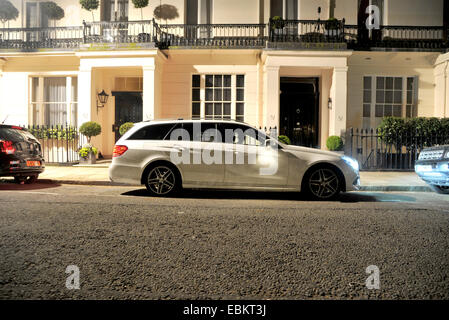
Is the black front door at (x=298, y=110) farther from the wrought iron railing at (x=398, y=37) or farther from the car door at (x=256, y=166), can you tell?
the car door at (x=256, y=166)

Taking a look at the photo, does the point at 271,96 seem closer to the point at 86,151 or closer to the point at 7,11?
the point at 86,151

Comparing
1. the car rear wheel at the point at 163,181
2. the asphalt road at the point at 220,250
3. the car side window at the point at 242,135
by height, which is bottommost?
the asphalt road at the point at 220,250

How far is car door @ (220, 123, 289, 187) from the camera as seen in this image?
695 cm

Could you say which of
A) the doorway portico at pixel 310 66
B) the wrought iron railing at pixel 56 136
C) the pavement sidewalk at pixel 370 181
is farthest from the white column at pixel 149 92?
the doorway portico at pixel 310 66

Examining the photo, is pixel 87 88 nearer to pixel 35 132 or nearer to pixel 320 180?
pixel 35 132

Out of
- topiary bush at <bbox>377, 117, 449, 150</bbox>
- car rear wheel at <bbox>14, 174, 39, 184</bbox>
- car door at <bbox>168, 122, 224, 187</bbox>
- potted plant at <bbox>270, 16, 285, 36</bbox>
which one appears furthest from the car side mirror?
potted plant at <bbox>270, 16, 285, 36</bbox>

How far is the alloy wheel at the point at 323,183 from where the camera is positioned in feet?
22.8

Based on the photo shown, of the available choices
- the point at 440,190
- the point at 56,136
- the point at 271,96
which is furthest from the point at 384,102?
the point at 56,136

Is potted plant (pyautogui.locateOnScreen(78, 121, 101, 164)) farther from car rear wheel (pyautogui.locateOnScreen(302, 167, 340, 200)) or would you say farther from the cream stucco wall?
the cream stucco wall

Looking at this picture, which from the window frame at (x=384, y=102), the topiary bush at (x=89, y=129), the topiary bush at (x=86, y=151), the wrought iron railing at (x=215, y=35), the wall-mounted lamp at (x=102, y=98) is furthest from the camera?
the window frame at (x=384, y=102)

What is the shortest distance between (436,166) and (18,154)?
10029 mm

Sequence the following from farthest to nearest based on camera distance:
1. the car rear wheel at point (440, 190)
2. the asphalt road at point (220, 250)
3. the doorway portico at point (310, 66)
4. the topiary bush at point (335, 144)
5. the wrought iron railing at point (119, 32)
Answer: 1. the wrought iron railing at point (119, 32)
2. the doorway portico at point (310, 66)
3. the topiary bush at point (335, 144)
4. the car rear wheel at point (440, 190)
5. the asphalt road at point (220, 250)

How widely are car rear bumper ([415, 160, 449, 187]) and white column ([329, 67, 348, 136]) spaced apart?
5693mm

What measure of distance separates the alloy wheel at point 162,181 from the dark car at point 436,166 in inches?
231
